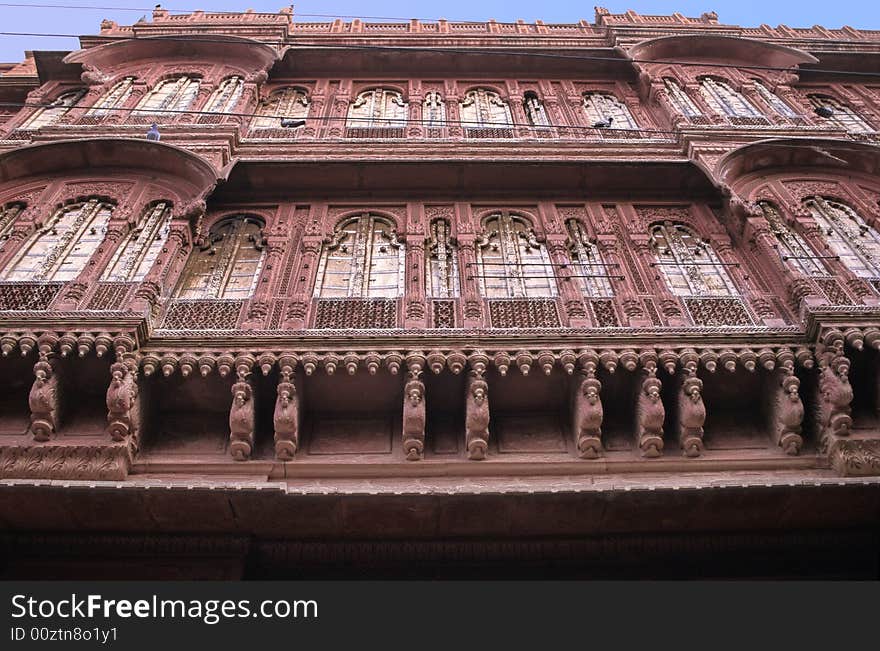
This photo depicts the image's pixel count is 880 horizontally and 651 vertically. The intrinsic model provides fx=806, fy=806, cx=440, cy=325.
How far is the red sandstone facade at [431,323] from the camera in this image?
643cm

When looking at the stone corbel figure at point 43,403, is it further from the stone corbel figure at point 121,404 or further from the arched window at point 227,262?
the arched window at point 227,262

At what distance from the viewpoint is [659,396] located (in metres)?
6.81

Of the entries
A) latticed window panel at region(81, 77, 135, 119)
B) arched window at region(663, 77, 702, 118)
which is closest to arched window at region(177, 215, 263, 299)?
latticed window panel at region(81, 77, 135, 119)

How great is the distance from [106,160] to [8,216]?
4.25 ft

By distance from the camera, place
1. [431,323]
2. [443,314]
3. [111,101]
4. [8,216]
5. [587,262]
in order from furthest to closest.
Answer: [111,101] → [8,216] → [587,262] → [443,314] → [431,323]

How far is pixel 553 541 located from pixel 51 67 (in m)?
10.9

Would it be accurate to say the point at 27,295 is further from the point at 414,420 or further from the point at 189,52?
the point at 189,52

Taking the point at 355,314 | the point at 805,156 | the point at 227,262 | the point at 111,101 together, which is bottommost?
the point at 355,314

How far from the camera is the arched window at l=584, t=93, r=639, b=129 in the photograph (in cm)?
1188

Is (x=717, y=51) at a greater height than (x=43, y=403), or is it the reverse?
(x=717, y=51)

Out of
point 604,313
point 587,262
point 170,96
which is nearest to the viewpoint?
point 604,313

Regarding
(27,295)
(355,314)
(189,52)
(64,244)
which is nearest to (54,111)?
(189,52)

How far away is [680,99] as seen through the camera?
12.1 meters
